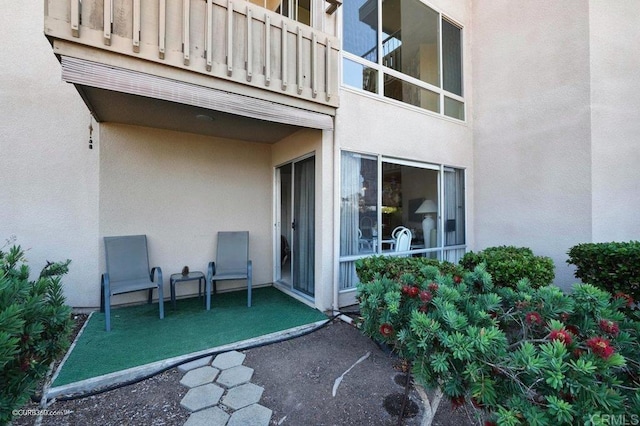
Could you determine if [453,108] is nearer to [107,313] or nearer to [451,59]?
[451,59]

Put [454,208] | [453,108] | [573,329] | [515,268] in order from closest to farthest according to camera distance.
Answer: [573,329], [515,268], [454,208], [453,108]

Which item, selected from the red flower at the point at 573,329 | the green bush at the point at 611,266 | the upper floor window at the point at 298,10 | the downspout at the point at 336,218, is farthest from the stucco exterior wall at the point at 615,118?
the upper floor window at the point at 298,10

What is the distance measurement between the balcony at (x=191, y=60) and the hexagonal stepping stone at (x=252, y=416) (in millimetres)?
3190

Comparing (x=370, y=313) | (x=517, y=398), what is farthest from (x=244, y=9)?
(x=517, y=398)

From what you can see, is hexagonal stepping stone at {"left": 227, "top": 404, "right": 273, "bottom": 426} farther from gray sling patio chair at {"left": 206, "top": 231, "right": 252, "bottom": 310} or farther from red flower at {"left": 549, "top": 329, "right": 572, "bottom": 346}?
gray sling patio chair at {"left": 206, "top": 231, "right": 252, "bottom": 310}

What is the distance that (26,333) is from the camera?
1501 millimetres

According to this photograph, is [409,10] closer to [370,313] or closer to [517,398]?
[370,313]

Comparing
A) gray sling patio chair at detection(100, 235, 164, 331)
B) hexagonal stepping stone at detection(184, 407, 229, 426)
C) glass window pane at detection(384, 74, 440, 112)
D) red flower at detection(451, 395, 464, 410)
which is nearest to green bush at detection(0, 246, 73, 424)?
hexagonal stepping stone at detection(184, 407, 229, 426)

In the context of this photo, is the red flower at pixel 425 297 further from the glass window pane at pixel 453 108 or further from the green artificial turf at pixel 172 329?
the glass window pane at pixel 453 108

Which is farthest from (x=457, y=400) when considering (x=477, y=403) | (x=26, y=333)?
(x=26, y=333)

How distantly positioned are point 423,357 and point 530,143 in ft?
18.8

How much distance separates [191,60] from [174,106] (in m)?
0.71

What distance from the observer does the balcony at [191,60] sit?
2770mm

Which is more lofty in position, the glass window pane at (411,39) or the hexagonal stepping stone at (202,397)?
the glass window pane at (411,39)
